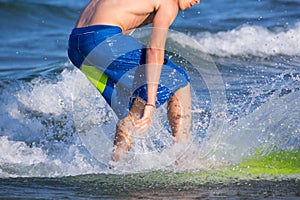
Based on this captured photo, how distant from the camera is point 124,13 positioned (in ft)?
16.3

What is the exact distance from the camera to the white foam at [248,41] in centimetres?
1080

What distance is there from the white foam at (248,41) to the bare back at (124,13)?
5594 mm

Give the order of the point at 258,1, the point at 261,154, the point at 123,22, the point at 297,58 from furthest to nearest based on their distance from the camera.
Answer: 1. the point at 258,1
2. the point at 297,58
3. the point at 261,154
4. the point at 123,22

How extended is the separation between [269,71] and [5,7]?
24.6ft

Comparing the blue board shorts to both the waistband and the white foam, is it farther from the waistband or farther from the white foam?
the white foam

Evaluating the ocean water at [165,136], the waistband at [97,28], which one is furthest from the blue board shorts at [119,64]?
the ocean water at [165,136]

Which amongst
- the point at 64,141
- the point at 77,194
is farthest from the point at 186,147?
the point at 64,141

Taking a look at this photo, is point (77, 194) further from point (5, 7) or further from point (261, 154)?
point (5, 7)

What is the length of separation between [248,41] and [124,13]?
6.95m

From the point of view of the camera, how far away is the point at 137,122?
4.71 meters

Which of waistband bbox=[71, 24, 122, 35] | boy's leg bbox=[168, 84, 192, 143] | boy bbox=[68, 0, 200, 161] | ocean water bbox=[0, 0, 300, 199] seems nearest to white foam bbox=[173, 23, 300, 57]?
ocean water bbox=[0, 0, 300, 199]

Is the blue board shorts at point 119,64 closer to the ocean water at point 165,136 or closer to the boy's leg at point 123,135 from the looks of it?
the boy's leg at point 123,135

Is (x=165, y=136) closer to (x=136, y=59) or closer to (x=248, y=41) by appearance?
(x=136, y=59)

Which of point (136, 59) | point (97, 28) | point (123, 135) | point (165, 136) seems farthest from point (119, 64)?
point (165, 136)
